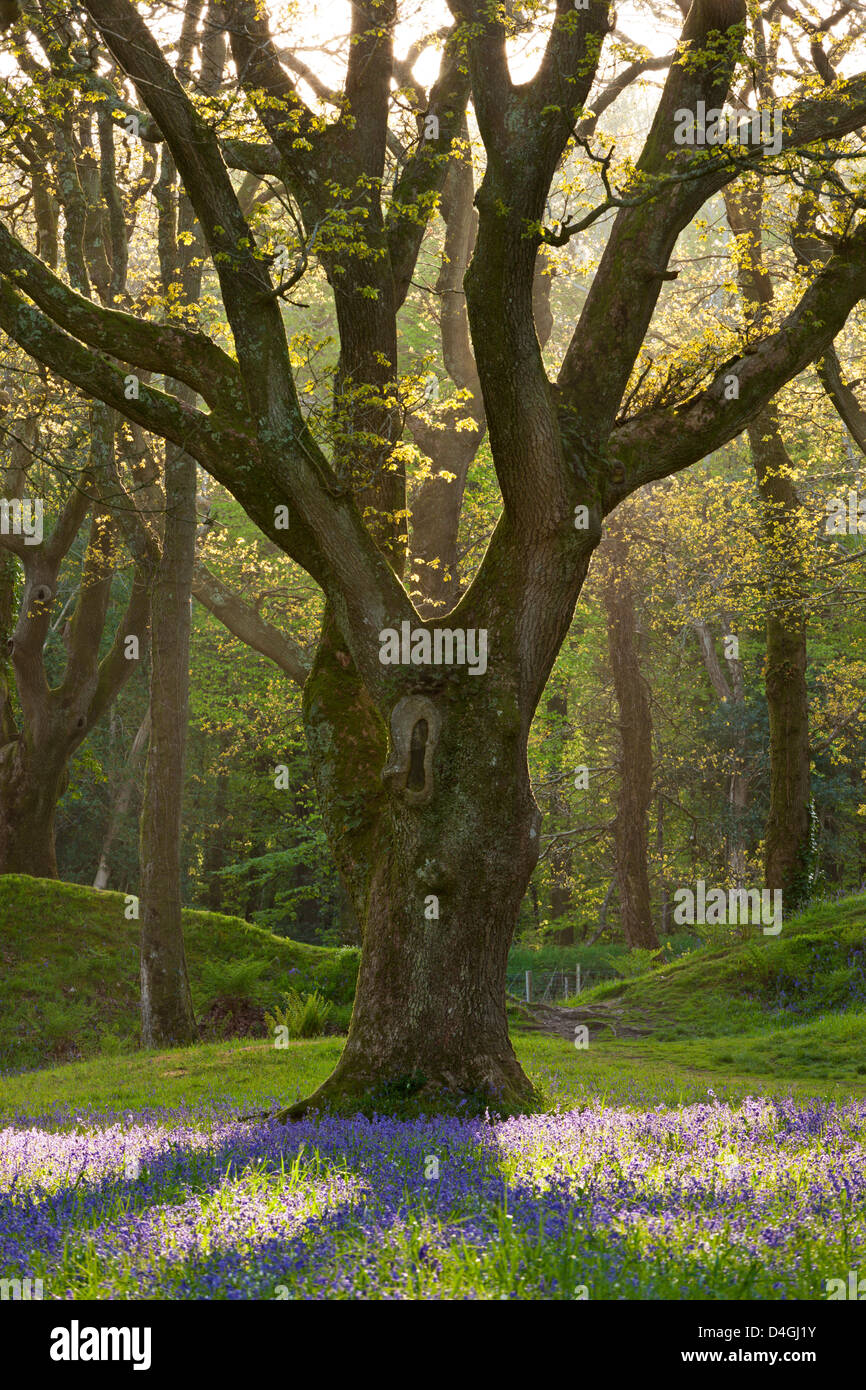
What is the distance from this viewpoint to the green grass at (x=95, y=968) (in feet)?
56.7

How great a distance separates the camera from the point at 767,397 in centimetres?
961

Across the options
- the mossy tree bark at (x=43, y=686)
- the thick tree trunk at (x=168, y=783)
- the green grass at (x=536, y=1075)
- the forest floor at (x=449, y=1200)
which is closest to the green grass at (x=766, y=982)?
the green grass at (x=536, y=1075)

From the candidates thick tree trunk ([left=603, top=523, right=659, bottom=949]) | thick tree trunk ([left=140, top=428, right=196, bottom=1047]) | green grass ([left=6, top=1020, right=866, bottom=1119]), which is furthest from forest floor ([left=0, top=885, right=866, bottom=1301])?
thick tree trunk ([left=603, top=523, right=659, bottom=949])

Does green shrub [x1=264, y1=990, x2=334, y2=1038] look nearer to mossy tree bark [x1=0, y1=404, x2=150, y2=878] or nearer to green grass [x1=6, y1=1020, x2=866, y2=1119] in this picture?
green grass [x1=6, y1=1020, x2=866, y2=1119]

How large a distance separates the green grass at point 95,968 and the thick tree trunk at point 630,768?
7.41 meters

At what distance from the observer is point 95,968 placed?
18703mm

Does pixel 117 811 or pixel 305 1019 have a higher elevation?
pixel 117 811

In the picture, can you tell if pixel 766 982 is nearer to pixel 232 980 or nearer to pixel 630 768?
pixel 630 768

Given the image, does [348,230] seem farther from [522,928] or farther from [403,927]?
[522,928]

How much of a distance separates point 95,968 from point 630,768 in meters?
12.0

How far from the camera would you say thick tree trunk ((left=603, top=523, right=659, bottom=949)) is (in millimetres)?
24125

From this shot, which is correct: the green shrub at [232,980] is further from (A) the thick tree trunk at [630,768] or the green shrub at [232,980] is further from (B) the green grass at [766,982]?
(A) the thick tree trunk at [630,768]

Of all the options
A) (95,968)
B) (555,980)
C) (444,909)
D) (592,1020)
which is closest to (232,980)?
(95,968)
